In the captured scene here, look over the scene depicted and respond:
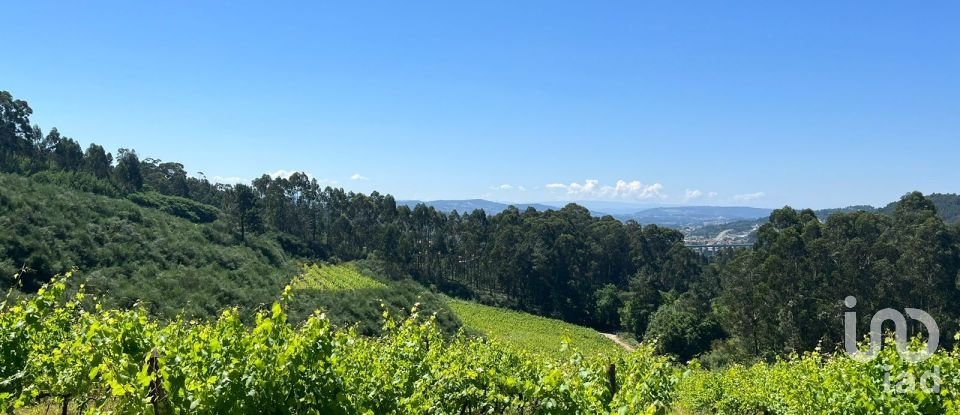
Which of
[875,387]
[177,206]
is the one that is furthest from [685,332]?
[177,206]

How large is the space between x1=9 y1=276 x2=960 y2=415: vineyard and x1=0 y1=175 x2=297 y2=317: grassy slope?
53.7 feet

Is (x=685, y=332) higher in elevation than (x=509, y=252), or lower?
lower

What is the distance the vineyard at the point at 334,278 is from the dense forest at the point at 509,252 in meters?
4.06

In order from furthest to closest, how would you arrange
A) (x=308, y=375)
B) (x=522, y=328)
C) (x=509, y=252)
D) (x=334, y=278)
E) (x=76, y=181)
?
1. (x=509, y=252)
2. (x=334, y=278)
3. (x=522, y=328)
4. (x=76, y=181)
5. (x=308, y=375)

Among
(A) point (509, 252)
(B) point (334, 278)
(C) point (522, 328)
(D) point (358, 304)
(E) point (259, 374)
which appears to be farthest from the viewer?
(A) point (509, 252)

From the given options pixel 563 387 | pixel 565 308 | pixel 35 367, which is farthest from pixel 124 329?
pixel 565 308

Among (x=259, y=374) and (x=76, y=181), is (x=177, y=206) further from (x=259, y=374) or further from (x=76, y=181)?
(x=259, y=374)

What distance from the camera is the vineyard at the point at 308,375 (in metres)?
4.10

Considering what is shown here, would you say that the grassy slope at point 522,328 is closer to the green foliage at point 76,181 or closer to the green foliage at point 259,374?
the green foliage at point 76,181

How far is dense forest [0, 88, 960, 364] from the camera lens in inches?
1251

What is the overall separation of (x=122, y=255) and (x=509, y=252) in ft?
164

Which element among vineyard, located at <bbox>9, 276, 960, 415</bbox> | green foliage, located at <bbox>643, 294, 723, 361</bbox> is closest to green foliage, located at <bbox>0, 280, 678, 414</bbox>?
vineyard, located at <bbox>9, 276, 960, 415</bbox>

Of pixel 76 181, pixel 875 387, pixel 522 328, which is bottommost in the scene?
pixel 522 328

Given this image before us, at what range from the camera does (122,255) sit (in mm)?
31016
